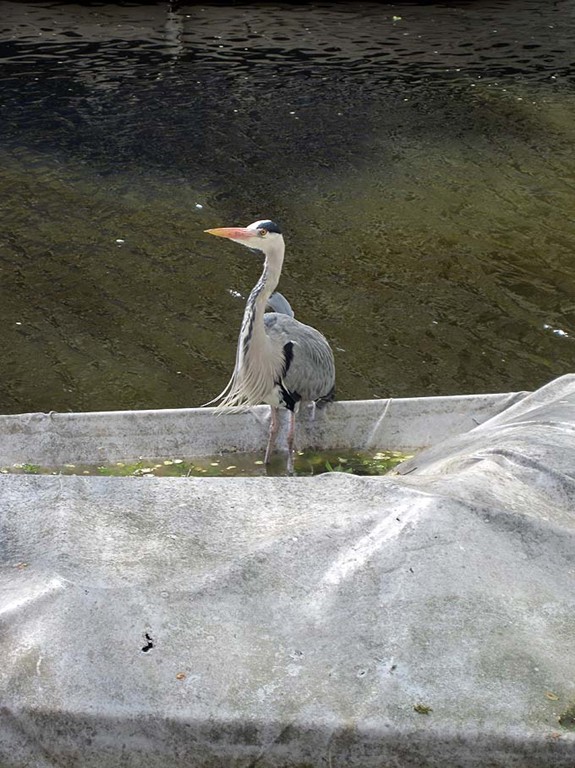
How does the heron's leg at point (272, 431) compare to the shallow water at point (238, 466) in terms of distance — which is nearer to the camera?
the shallow water at point (238, 466)

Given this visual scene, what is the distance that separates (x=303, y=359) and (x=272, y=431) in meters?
0.43

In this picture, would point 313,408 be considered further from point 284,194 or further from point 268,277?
point 284,194

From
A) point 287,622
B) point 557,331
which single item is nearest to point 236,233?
point 287,622

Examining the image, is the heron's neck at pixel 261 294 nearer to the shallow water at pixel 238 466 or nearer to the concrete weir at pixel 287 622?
the shallow water at pixel 238 466

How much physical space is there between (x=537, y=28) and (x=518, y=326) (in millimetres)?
10167

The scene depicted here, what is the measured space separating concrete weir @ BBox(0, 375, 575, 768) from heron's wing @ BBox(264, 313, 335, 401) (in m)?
2.16

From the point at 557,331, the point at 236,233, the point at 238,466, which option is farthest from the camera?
the point at 557,331

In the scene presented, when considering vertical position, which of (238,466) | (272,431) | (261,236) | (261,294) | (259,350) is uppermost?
(261,236)

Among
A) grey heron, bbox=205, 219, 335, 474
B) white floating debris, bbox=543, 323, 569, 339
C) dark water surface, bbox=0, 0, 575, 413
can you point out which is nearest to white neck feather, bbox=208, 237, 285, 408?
grey heron, bbox=205, 219, 335, 474

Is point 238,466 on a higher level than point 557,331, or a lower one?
higher

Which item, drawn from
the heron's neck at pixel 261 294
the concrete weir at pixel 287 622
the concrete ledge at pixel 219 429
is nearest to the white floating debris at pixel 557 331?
the concrete ledge at pixel 219 429

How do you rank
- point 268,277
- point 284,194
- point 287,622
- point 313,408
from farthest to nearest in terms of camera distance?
point 284,194, point 313,408, point 268,277, point 287,622

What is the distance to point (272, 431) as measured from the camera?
227 inches

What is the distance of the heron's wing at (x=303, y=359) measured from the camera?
18.6 ft
